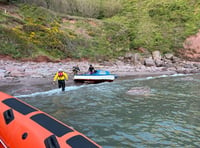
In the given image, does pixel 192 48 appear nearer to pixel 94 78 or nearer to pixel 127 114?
pixel 94 78

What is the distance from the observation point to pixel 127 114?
1083cm

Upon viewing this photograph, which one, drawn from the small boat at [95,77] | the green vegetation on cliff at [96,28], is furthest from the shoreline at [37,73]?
the green vegetation on cliff at [96,28]

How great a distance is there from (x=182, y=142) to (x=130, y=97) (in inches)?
256

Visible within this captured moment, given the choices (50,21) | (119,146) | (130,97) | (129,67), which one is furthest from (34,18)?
(119,146)

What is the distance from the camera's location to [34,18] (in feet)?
104

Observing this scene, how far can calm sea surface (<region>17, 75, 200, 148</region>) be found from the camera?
318 inches

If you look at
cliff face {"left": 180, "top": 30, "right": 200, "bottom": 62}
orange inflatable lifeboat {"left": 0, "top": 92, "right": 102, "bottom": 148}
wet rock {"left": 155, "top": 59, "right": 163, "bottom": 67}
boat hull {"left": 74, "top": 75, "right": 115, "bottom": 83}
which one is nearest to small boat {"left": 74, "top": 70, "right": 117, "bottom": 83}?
boat hull {"left": 74, "top": 75, "right": 115, "bottom": 83}

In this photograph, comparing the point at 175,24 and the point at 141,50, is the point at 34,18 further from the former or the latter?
the point at 175,24

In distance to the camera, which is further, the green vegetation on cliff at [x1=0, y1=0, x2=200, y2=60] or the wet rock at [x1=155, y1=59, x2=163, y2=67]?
the wet rock at [x1=155, y1=59, x2=163, y2=67]

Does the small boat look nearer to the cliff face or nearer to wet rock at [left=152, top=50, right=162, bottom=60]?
wet rock at [left=152, top=50, right=162, bottom=60]

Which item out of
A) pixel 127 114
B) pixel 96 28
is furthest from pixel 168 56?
pixel 127 114

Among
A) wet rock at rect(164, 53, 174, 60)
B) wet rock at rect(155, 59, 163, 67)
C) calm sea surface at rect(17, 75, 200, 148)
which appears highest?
wet rock at rect(164, 53, 174, 60)

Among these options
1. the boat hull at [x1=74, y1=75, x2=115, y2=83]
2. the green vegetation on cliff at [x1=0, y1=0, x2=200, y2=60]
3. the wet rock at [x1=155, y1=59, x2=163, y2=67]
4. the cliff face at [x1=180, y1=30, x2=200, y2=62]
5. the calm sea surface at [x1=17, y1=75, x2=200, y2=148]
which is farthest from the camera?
the cliff face at [x1=180, y1=30, x2=200, y2=62]

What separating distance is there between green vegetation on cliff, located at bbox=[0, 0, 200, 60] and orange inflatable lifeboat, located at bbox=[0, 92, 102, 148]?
19.2 metres
